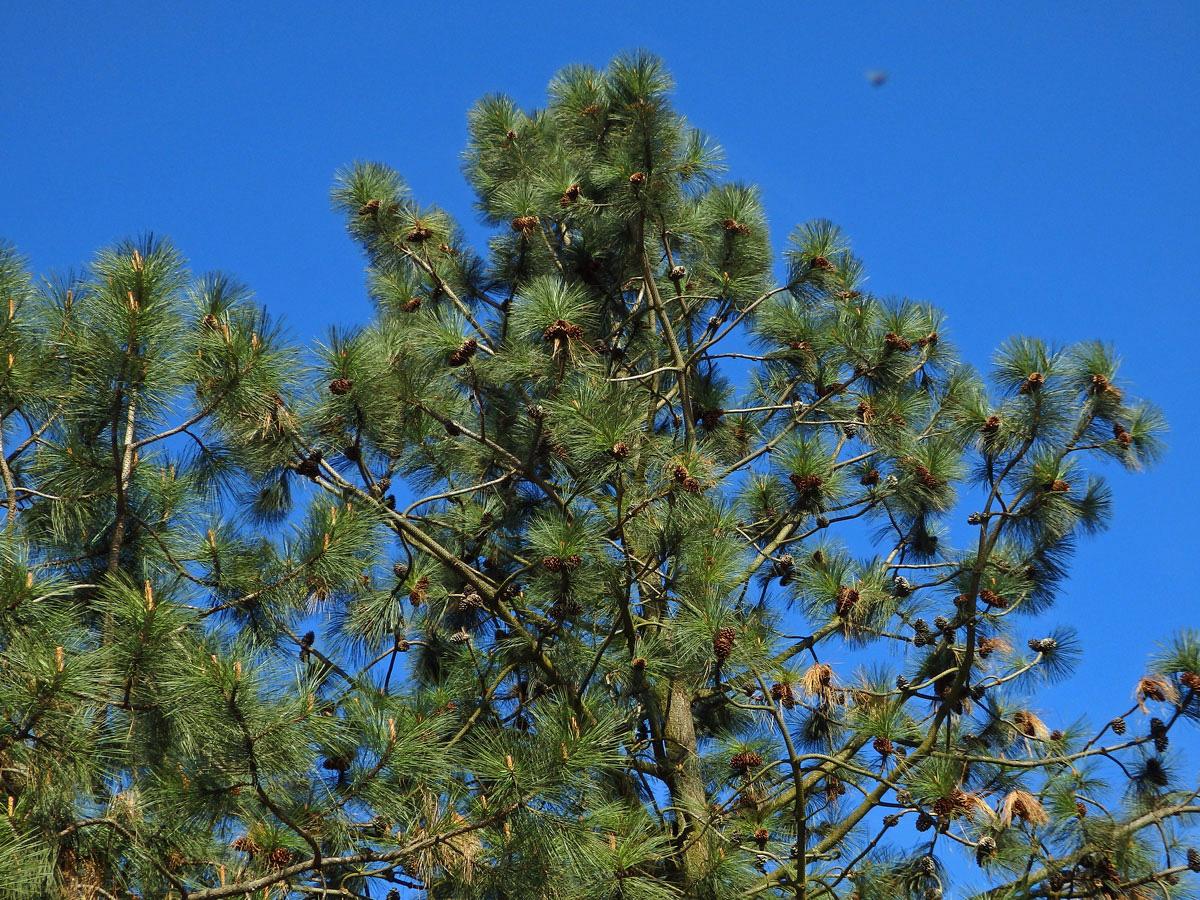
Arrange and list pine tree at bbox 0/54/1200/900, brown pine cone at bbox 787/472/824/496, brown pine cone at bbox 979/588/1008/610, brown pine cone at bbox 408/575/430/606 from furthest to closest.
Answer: brown pine cone at bbox 787/472/824/496 < brown pine cone at bbox 979/588/1008/610 < brown pine cone at bbox 408/575/430/606 < pine tree at bbox 0/54/1200/900

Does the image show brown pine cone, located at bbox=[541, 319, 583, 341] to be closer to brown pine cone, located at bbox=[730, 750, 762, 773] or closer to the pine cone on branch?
brown pine cone, located at bbox=[730, 750, 762, 773]

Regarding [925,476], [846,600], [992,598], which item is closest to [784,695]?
[846,600]

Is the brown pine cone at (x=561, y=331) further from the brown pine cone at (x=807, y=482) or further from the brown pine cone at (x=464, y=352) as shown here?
the brown pine cone at (x=807, y=482)

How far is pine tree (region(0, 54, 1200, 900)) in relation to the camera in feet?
13.9

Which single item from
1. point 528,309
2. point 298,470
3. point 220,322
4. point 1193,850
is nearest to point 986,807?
point 1193,850

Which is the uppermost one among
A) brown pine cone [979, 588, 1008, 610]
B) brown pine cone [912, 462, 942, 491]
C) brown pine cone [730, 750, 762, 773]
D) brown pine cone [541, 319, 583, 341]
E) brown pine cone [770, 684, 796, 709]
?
brown pine cone [912, 462, 942, 491]

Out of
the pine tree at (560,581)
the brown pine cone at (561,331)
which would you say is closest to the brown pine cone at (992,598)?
the pine tree at (560,581)

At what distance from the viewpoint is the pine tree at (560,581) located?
4246mm

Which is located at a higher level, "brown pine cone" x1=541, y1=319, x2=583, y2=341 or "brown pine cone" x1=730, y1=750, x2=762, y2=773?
"brown pine cone" x1=541, y1=319, x2=583, y2=341

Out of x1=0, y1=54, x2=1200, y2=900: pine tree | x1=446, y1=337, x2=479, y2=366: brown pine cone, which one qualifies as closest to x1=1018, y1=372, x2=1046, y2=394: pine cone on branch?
x1=0, y1=54, x2=1200, y2=900: pine tree

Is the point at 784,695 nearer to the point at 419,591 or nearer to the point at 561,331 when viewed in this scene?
the point at 419,591

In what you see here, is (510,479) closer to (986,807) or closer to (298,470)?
(298,470)

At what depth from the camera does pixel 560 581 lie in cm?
502

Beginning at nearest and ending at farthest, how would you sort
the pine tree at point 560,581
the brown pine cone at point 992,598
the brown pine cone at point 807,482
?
the pine tree at point 560,581 → the brown pine cone at point 992,598 → the brown pine cone at point 807,482
